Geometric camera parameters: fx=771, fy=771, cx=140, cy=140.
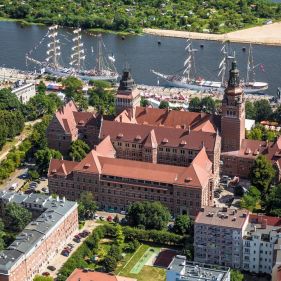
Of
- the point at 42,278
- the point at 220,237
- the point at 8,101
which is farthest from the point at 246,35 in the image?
A: the point at 42,278

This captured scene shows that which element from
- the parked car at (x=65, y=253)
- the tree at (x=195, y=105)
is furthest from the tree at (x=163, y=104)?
the parked car at (x=65, y=253)

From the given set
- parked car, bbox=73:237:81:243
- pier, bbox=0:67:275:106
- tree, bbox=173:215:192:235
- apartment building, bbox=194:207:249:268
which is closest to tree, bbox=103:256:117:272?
parked car, bbox=73:237:81:243

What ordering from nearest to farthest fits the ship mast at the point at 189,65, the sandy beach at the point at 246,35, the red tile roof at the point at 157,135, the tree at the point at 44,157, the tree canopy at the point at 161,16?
the red tile roof at the point at 157,135, the tree at the point at 44,157, the ship mast at the point at 189,65, the sandy beach at the point at 246,35, the tree canopy at the point at 161,16

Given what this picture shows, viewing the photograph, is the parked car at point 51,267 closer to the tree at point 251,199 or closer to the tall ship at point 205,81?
the tree at point 251,199

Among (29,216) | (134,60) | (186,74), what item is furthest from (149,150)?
(134,60)

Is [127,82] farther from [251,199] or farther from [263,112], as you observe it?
[263,112]

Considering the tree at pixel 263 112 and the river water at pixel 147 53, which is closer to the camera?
the tree at pixel 263 112

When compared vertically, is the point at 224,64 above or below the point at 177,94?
above
